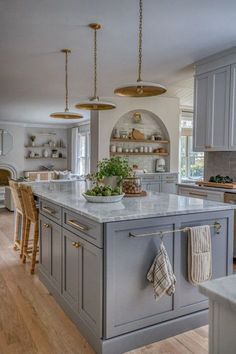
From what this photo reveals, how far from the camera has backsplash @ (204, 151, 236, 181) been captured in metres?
4.48

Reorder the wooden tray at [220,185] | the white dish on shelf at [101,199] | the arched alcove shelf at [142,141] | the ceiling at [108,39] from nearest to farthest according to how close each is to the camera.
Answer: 1. the white dish on shelf at [101,199]
2. the ceiling at [108,39]
3. the wooden tray at [220,185]
4. the arched alcove shelf at [142,141]

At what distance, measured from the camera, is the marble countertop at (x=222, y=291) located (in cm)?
77

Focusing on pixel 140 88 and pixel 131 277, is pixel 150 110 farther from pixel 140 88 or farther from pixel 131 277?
pixel 131 277

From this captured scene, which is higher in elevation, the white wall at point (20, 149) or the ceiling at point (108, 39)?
the ceiling at point (108, 39)

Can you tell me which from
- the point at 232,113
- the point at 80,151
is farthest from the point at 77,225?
the point at 80,151

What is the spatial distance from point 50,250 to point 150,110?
434 centimetres

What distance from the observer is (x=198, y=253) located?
2.27 m

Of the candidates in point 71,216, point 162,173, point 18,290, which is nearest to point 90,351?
point 71,216

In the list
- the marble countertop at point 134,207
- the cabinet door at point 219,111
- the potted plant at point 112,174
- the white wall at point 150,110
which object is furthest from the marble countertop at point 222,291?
the white wall at point 150,110

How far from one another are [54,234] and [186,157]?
5.63m

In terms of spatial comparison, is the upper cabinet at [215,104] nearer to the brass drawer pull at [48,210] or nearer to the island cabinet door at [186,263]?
the island cabinet door at [186,263]

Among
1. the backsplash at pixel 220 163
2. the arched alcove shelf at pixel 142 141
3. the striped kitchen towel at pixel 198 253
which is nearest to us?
the striped kitchen towel at pixel 198 253

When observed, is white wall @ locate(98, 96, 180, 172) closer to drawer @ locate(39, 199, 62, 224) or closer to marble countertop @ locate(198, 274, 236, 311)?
drawer @ locate(39, 199, 62, 224)

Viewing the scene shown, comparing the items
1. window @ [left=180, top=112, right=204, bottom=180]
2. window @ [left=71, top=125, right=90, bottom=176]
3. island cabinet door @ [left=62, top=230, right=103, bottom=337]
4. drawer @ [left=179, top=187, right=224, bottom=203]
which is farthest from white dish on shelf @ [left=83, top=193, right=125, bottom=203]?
window @ [left=71, top=125, right=90, bottom=176]
